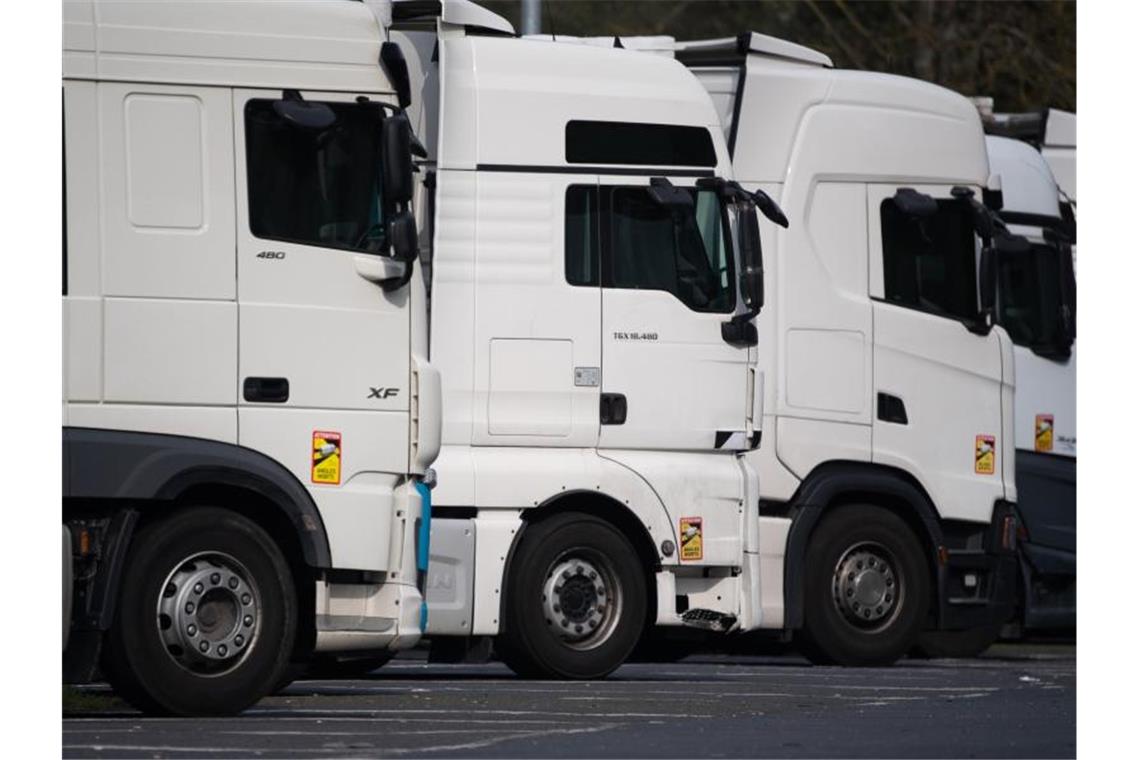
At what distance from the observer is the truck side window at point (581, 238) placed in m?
14.5

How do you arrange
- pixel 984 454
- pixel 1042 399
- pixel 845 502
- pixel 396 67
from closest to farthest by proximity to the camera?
pixel 396 67 → pixel 845 502 → pixel 984 454 → pixel 1042 399

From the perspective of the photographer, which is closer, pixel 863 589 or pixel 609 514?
pixel 609 514

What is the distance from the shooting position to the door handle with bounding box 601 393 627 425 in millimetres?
14555

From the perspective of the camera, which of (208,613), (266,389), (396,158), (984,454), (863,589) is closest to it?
(208,613)

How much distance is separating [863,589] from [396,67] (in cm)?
591

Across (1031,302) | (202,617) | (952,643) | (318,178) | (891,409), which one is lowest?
(952,643)

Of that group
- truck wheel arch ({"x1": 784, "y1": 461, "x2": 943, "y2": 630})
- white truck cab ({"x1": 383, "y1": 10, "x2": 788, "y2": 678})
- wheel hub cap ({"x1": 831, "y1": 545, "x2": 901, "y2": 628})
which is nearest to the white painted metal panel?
white truck cab ({"x1": 383, "y1": 10, "x2": 788, "y2": 678})

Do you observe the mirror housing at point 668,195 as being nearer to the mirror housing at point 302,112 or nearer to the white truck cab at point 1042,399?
the mirror housing at point 302,112

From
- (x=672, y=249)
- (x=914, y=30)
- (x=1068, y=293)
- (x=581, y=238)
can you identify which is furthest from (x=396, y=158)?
(x=914, y=30)

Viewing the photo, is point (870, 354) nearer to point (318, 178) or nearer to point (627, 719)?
point (627, 719)

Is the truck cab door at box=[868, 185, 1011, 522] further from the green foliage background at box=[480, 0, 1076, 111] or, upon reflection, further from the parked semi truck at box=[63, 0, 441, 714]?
the green foliage background at box=[480, 0, 1076, 111]

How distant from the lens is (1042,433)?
18781 mm

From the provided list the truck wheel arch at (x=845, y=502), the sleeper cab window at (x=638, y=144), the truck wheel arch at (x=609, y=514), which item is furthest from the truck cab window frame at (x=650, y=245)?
the truck wheel arch at (x=845, y=502)
